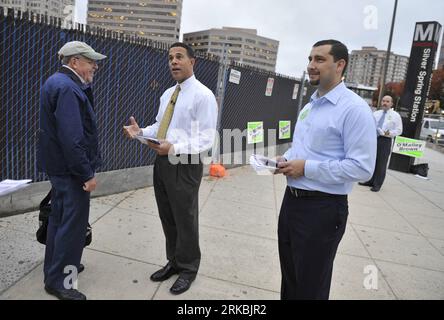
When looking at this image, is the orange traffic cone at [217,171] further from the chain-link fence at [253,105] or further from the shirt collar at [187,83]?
the shirt collar at [187,83]

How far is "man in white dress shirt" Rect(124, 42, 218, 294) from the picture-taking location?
2.95 metres

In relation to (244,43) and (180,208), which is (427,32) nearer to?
(180,208)

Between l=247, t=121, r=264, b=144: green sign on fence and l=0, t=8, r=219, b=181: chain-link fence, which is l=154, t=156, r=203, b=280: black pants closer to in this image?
l=0, t=8, r=219, b=181: chain-link fence

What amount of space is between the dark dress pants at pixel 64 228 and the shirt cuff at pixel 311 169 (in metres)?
1.73

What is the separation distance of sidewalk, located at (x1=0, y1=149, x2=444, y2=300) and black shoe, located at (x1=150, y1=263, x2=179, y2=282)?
2.1 inches

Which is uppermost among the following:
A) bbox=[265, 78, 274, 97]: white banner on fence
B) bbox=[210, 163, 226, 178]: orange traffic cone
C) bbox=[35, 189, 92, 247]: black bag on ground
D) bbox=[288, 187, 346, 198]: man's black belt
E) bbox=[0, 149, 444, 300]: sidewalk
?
bbox=[265, 78, 274, 97]: white banner on fence

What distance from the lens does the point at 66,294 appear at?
2.80m

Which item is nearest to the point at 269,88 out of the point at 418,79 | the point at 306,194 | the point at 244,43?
the point at 418,79

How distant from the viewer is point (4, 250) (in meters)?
3.46

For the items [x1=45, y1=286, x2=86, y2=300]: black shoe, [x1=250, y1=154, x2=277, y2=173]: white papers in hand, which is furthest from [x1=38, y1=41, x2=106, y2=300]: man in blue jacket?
[x1=250, y1=154, x2=277, y2=173]: white papers in hand

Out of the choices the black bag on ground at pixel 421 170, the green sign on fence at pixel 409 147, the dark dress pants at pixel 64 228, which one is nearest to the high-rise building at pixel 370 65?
the black bag on ground at pixel 421 170

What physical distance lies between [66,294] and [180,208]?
3.68 feet
